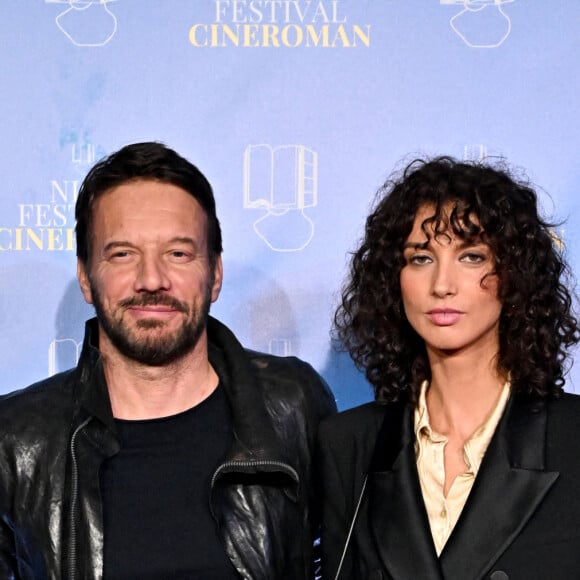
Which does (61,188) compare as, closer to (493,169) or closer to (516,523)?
(493,169)

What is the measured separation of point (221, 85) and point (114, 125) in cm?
29

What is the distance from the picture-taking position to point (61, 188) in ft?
8.83

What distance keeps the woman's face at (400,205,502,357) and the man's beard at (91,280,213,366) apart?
1.59 ft

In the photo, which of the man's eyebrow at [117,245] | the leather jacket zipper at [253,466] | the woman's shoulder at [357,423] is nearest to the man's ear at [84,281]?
the man's eyebrow at [117,245]

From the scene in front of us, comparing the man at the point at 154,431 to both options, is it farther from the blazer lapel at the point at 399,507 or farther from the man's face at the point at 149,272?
the blazer lapel at the point at 399,507

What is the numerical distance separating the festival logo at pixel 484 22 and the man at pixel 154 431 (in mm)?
822

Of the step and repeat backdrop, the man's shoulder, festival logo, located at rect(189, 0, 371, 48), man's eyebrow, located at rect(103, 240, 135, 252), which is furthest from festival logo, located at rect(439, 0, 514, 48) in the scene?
man's eyebrow, located at rect(103, 240, 135, 252)

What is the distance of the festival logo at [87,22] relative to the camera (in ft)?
8.84

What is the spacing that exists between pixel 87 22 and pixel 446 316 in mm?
1329

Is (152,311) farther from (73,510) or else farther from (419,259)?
(419,259)

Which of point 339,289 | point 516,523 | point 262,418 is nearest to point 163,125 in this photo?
point 339,289

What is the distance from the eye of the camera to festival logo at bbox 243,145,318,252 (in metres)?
2.66

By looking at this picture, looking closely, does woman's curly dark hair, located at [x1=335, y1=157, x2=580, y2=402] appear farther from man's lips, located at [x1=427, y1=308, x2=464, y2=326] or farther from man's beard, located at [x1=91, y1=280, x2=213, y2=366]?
man's beard, located at [x1=91, y1=280, x2=213, y2=366]

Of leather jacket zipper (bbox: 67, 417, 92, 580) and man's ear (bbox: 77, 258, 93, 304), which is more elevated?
man's ear (bbox: 77, 258, 93, 304)
